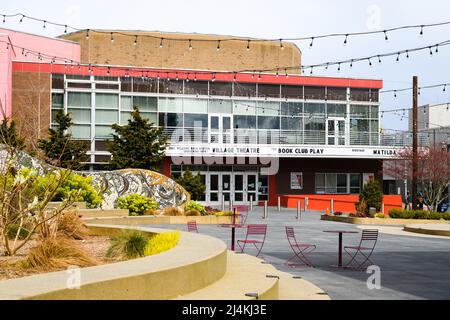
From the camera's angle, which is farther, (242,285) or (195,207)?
(195,207)

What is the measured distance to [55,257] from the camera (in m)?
10.0

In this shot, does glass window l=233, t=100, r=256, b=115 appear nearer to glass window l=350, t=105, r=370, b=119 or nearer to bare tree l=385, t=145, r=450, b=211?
glass window l=350, t=105, r=370, b=119

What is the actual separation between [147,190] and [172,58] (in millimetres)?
36204

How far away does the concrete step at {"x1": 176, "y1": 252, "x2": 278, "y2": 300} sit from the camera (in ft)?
28.6

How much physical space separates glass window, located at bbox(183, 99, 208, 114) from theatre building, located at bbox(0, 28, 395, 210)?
0.25 ft

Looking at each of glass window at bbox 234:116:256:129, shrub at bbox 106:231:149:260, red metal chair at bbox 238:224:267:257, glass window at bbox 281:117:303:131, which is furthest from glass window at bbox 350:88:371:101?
shrub at bbox 106:231:149:260

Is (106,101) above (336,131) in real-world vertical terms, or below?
above

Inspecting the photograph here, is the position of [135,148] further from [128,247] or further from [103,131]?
[128,247]

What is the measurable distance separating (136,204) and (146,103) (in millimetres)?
20800

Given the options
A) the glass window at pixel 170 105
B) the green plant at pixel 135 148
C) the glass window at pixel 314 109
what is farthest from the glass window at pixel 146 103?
the glass window at pixel 314 109

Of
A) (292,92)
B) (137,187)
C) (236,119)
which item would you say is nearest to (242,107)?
(236,119)

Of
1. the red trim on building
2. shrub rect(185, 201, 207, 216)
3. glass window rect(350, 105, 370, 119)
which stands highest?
the red trim on building

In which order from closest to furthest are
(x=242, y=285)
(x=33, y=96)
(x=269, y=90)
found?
1. (x=242, y=285)
2. (x=33, y=96)
3. (x=269, y=90)
